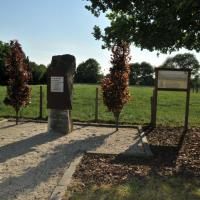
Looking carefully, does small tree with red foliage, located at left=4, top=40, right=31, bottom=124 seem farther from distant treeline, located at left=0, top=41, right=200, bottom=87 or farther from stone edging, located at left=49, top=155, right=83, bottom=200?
distant treeline, located at left=0, top=41, right=200, bottom=87

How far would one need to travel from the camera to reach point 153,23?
1066 centimetres

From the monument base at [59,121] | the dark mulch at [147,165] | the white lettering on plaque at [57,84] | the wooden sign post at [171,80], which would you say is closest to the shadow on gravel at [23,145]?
the monument base at [59,121]

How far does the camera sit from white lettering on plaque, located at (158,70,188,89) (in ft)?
49.9

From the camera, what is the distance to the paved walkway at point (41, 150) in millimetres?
7032

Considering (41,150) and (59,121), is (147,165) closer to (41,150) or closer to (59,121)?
(41,150)

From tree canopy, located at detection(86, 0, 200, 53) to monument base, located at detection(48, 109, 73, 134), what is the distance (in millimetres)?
2540

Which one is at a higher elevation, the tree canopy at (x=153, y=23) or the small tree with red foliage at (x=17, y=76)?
the tree canopy at (x=153, y=23)

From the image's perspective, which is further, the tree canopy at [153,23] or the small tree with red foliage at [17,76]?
the small tree with red foliage at [17,76]

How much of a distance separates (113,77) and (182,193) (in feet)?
23.5

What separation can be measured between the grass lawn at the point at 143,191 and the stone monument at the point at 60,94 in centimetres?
577

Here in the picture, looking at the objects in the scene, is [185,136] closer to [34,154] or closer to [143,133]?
[143,133]

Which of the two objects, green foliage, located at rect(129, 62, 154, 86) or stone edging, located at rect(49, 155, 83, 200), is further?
green foliage, located at rect(129, 62, 154, 86)

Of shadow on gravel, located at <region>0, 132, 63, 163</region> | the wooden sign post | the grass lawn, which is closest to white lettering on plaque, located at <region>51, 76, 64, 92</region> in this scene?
shadow on gravel, located at <region>0, 132, 63, 163</region>

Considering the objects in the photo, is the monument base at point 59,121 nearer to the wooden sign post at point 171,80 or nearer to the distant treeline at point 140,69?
the wooden sign post at point 171,80
